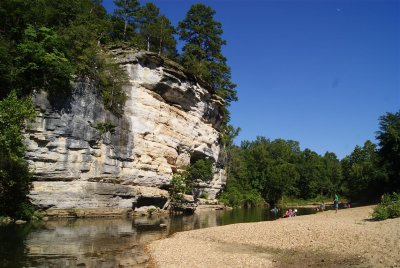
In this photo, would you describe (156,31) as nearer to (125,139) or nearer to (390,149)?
(125,139)

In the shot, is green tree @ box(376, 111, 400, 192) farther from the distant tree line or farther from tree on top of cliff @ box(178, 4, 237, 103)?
tree on top of cliff @ box(178, 4, 237, 103)

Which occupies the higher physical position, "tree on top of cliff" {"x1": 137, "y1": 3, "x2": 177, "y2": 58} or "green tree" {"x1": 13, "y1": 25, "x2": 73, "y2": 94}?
"tree on top of cliff" {"x1": 137, "y1": 3, "x2": 177, "y2": 58}

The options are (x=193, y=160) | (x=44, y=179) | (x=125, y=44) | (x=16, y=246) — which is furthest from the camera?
(x=193, y=160)

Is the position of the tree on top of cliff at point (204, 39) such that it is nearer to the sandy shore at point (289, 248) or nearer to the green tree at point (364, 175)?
the green tree at point (364, 175)

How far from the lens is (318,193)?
99.4 m

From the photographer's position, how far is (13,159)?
27.9m

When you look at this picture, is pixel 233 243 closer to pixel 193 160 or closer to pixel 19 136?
pixel 19 136

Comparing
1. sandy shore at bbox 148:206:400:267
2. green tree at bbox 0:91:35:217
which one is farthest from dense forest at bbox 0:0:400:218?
sandy shore at bbox 148:206:400:267

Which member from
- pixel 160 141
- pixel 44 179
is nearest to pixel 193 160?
pixel 160 141

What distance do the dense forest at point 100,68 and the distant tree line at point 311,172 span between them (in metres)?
0.20

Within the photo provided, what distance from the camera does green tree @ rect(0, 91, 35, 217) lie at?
27.8m

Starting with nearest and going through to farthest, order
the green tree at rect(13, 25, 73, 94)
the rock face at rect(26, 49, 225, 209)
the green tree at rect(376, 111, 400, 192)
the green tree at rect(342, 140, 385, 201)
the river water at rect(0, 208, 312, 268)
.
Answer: the river water at rect(0, 208, 312, 268), the green tree at rect(13, 25, 73, 94), the rock face at rect(26, 49, 225, 209), the green tree at rect(376, 111, 400, 192), the green tree at rect(342, 140, 385, 201)

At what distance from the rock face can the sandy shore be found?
15808 millimetres

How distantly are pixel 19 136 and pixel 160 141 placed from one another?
64.3 ft
